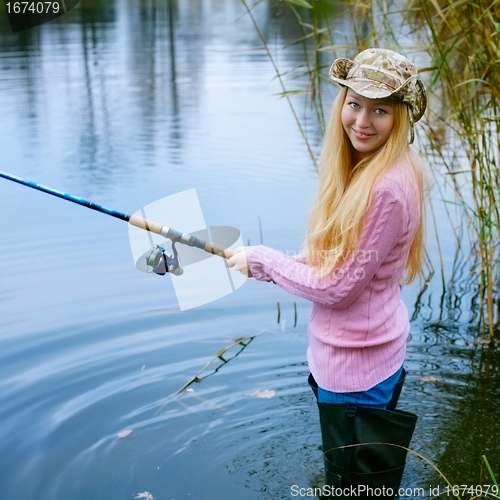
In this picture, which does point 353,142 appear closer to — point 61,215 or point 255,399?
point 255,399

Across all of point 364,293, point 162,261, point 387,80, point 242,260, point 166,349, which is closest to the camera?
point 387,80

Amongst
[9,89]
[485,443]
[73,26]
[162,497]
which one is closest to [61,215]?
[162,497]

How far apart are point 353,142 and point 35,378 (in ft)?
6.53

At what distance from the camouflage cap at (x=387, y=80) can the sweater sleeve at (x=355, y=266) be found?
0.24 meters

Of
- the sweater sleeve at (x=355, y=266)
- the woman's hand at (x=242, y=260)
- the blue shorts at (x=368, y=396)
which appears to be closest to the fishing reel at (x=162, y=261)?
the woman's hand at (x=242, y=260)

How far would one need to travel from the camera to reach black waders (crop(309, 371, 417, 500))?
1.87 meters

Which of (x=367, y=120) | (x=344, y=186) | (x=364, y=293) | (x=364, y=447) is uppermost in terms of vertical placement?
(x=367, y=120)

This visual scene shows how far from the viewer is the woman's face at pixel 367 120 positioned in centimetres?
175

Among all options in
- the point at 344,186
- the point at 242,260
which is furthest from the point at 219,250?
the point at 344,186

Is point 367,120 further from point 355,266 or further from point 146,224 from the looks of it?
point 146,224

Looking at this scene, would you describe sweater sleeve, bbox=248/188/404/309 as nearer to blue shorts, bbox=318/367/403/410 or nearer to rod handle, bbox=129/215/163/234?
blue shorts, bbox=318/367/403/410

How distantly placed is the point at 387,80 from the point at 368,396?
82 cm

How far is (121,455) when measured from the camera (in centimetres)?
262

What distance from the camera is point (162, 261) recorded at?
2023mm
